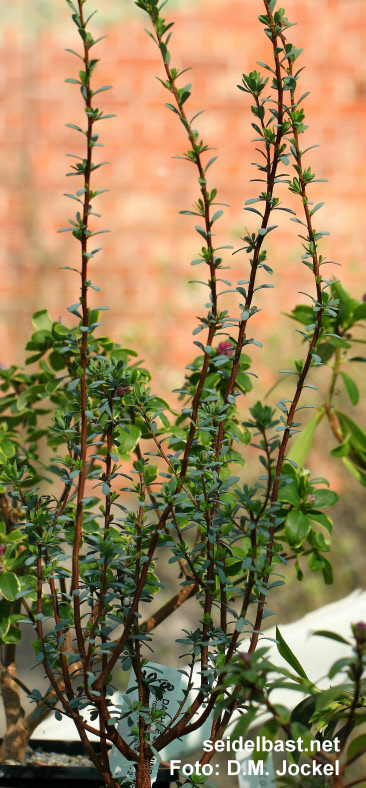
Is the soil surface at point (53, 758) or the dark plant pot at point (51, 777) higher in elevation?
the soil surface at point (53, 758)

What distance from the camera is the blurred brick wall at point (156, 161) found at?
1.68 metres

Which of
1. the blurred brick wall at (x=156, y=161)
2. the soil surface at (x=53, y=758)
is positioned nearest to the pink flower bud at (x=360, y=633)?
the soil surface at (x=53, y=758)

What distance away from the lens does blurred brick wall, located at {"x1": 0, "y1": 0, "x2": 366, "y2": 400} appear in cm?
168

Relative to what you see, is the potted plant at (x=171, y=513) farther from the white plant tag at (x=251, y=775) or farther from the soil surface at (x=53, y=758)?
the soil surface at (x=53, y=758)

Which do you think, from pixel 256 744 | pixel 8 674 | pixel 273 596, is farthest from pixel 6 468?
pixel 273 596

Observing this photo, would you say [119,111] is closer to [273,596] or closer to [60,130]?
[60,130]

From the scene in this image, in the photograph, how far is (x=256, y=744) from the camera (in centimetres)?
70

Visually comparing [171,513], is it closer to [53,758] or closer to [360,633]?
[360,633]

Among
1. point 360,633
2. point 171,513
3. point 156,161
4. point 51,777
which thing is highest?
point 156,161

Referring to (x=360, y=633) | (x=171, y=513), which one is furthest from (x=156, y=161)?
(x=360, y=633)

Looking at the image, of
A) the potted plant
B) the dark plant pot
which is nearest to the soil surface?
the dark plant pot

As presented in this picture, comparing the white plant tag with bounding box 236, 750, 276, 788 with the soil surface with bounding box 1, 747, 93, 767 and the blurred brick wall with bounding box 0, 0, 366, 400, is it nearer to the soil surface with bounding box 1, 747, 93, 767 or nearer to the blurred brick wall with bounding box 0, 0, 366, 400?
the soil surface with bounding box 1, 747, 93, 767

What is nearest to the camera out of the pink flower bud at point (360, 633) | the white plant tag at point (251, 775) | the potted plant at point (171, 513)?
the pink flower bud at point (360, 633)

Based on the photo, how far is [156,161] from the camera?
1701 mm
